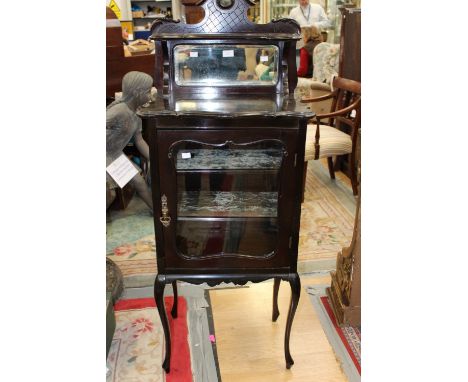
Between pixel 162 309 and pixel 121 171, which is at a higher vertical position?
pixel 121 171

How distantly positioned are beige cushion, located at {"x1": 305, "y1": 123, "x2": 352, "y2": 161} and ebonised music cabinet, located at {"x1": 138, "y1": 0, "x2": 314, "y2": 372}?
56.6 inches

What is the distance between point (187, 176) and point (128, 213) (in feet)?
5.49

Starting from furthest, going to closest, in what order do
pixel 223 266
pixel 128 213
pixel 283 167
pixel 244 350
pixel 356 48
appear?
pixel 356 48 → pixel 128 213 → pixel 244 350 → pixel 223 266 → pixel 283 167

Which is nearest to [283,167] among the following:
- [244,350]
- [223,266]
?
[223,266]

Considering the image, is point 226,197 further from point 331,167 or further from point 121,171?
point 331,167

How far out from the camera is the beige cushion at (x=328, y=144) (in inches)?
115

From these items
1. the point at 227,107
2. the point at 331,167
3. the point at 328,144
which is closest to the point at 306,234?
the point at 328,144

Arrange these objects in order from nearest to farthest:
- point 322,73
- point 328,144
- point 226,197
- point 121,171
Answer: point 226,197 → point 121,171 → point 328,144 → point 322,73

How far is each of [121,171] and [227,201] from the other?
0.53 m

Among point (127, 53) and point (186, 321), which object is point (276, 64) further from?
point (127, 53)

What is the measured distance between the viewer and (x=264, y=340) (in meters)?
1.78

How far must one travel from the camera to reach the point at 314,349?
1735mm

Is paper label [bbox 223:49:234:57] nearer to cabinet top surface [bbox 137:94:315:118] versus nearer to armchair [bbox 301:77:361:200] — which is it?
cabinet top surface [bbox 137:94:315:118]

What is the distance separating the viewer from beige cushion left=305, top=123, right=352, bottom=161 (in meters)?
2.92
